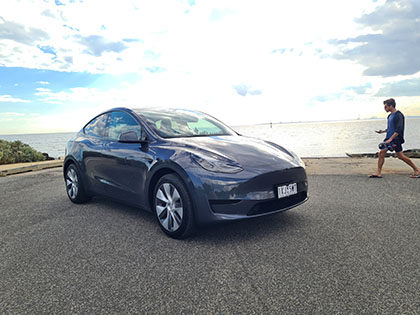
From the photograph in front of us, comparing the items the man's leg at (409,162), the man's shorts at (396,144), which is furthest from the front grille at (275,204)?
the man's leg at (409,162)

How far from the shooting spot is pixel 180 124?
14.4 ft

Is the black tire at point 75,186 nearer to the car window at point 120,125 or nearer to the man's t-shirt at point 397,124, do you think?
the car window at point 120,125

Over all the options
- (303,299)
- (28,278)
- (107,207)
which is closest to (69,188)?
(107,207)

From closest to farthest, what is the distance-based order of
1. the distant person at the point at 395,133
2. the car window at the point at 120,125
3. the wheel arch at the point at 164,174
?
the wheel arch at the point at 164,174, the car window at the point at 120,125, the distant person at the point at 395,133

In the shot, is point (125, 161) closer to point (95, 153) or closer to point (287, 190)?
point (95, 153)

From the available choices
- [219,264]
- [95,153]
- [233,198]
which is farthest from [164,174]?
[95,153]

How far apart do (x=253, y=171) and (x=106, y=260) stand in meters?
1.69

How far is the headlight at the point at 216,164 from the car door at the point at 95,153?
1922 millimetres

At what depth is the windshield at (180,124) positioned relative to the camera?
4.15 metres

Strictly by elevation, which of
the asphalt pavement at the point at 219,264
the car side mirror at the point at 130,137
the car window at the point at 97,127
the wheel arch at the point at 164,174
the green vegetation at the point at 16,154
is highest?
the car window at the point at 97,127

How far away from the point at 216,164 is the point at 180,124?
4.26 feet

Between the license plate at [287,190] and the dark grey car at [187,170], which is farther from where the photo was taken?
the license plate at [287,190]

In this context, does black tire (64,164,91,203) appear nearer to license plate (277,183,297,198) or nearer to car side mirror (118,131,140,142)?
car side mirror (118,131,140,142)

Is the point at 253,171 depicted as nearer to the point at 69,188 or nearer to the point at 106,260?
the point at 106,260
